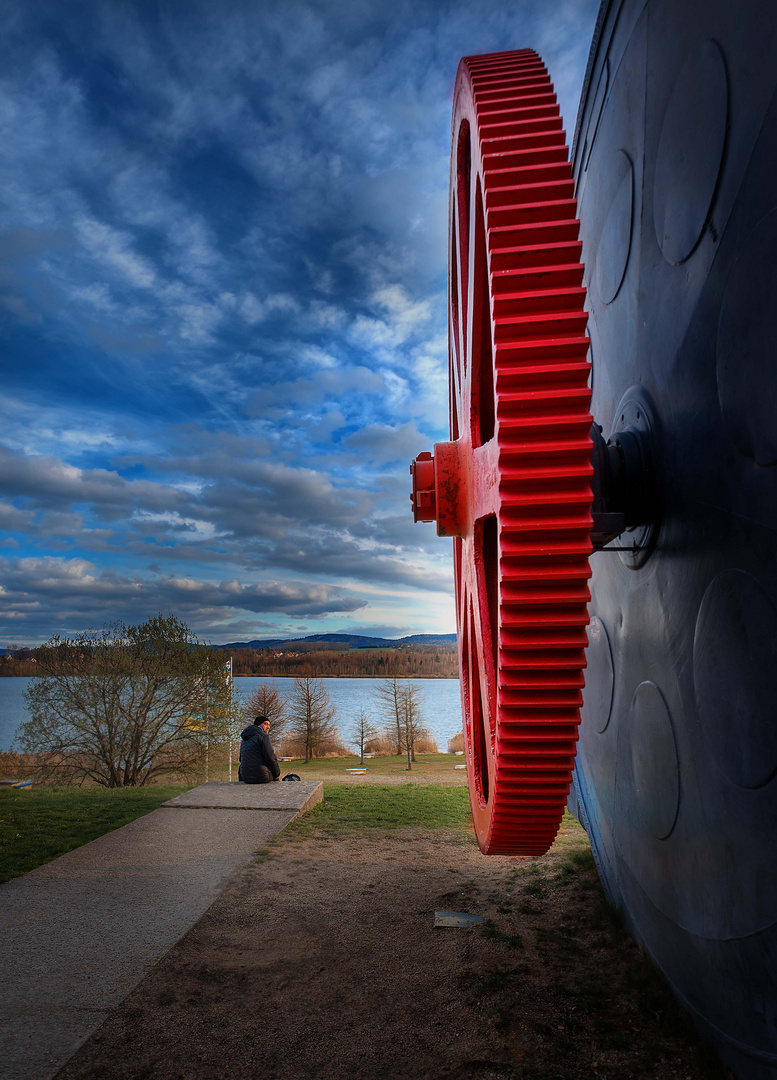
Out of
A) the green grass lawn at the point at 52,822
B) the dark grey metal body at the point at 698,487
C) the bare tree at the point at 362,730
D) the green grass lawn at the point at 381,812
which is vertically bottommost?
the bare tree at the point at 362,730

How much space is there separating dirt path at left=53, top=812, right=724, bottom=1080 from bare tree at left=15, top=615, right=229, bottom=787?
68.2 feet

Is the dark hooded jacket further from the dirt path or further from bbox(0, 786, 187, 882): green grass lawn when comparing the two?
the dirt path

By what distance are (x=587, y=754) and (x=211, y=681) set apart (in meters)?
23.1

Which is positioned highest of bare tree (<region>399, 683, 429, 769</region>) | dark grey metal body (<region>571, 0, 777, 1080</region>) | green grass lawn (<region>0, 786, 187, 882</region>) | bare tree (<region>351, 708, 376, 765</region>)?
dark grey metal body (<region>571, 0, 777, 1080</region>)

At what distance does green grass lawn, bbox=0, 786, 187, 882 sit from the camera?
6235 mm

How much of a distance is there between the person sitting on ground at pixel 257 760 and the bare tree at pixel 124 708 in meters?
15.7

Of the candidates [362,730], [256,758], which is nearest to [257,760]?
[256,758]

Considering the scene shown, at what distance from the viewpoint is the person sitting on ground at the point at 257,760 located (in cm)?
1005

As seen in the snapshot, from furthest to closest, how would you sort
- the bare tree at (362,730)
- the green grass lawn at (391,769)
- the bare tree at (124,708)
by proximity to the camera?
the bare tree at (362,730)
the bare tree at (124,708)
the green grass lawn at (391,769)

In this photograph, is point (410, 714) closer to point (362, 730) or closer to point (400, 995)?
point (362, 730)

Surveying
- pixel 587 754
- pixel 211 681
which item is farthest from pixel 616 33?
pixel 211 681

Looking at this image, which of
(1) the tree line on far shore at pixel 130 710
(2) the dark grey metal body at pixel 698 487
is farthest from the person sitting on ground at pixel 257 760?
(1) the tree line on far shore at pixel 130 710

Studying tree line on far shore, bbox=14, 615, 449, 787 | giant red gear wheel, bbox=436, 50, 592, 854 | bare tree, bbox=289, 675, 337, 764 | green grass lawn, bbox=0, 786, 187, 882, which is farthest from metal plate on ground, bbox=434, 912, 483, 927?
bare tree, bbox=289, 675, 337, 764

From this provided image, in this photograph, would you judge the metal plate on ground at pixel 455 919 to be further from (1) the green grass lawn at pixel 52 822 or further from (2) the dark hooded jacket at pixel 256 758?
(2) the dark hooded jacket at pixel 256 758
